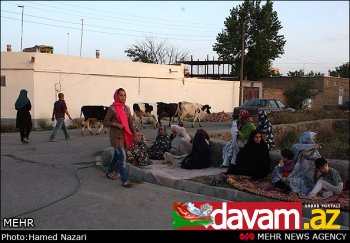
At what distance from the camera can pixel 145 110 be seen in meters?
19.6

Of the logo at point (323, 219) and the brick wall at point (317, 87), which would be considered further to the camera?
the brick wall at point (317, 87)

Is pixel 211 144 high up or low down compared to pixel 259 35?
down

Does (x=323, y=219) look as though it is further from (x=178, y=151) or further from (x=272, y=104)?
(x=272, y=104)

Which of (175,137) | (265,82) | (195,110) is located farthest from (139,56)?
(175,137)

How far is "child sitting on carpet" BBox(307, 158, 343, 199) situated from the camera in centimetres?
616

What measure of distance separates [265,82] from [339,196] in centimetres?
3566

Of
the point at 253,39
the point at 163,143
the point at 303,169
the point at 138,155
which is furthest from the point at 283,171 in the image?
the point at 253,39

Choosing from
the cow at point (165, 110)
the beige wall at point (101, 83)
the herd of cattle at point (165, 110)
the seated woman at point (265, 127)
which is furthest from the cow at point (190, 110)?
the seated woman at point (265, 127)

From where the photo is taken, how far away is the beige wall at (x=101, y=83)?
17.9m

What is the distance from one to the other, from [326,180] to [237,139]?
100 inches

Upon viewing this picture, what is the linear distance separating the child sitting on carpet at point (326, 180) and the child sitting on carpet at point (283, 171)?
521mm

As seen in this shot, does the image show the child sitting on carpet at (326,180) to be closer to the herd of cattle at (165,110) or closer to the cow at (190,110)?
the herd of cattle at (165,110)

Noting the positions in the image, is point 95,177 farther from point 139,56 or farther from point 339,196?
point 139,56
